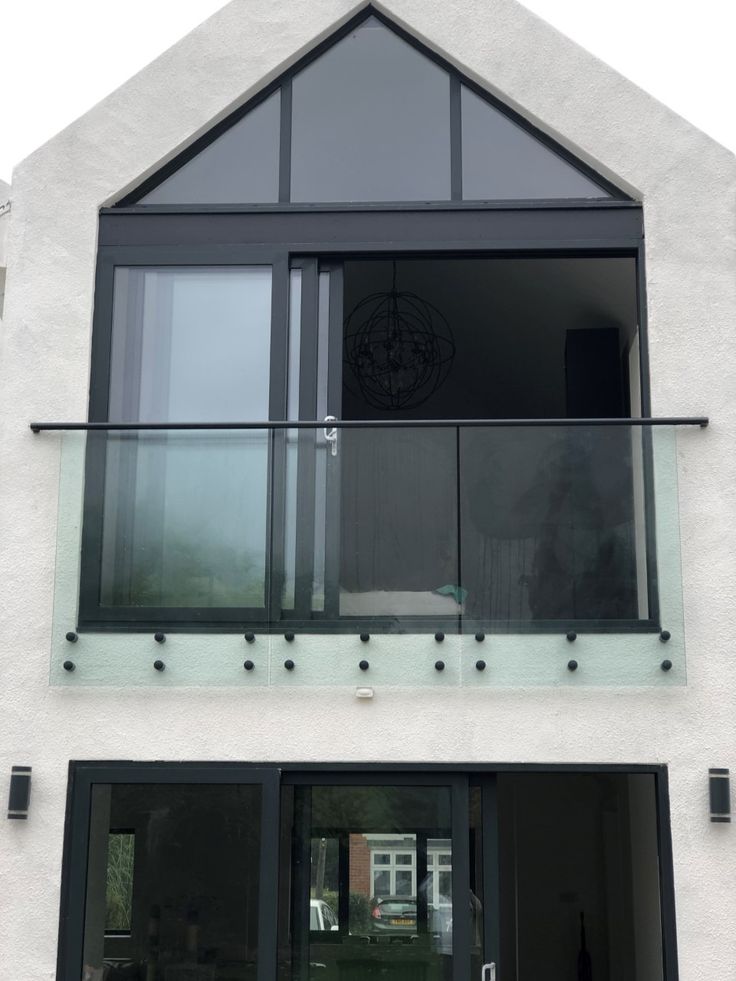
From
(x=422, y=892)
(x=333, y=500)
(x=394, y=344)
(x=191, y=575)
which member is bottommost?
(x=422, y=892)

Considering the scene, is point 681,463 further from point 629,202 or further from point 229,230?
point 229,230

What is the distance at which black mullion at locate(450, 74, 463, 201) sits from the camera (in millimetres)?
7392

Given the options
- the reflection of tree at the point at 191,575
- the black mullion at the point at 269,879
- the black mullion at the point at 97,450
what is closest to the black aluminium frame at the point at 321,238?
the black mullion at the point at 97,450

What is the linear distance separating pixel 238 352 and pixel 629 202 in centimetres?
232

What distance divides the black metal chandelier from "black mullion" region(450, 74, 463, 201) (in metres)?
1.89

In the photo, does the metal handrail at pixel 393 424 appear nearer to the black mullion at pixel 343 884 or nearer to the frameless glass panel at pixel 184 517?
the frameless glass panel at pixel 184 517

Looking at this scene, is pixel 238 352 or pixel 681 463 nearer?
pixel 681 463

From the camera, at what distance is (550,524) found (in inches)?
261

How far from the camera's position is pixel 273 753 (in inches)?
256

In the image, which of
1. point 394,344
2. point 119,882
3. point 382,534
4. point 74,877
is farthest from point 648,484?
point 394,344

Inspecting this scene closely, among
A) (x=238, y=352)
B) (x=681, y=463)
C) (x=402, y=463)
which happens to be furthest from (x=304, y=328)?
(x=681, y=463)

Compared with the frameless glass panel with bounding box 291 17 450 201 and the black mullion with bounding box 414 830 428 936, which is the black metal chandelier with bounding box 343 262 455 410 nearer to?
the frameless glass panel with bounding box 291 17 450 201

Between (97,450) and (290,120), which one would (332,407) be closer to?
(97,450)

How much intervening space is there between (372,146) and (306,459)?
6.51 ft
